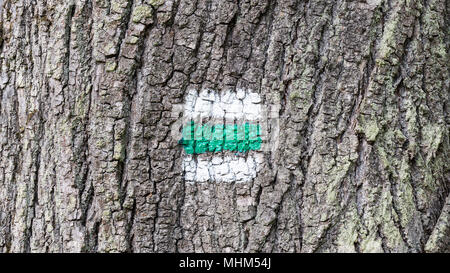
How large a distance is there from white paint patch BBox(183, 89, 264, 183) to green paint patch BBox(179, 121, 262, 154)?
17 millimetres

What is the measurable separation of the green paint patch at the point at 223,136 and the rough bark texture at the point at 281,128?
0.16ft

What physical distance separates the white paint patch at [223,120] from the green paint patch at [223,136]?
0.05 feet

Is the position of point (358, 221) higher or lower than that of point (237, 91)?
lower

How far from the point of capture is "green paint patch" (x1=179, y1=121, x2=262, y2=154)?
5.35 ft

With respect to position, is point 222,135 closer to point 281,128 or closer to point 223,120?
point 223,120

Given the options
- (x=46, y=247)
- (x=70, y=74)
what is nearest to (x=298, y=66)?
(x=70, y=74)

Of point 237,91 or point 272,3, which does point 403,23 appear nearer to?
point 272,3

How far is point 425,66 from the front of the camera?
166 cm

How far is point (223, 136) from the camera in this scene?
1634mm

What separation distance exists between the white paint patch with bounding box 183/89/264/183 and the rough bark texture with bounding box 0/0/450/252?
3cm

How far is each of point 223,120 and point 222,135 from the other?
5cm

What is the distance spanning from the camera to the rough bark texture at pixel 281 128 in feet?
5.21

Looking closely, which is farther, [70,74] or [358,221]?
[70,74]

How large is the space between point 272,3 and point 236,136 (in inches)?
17.7
